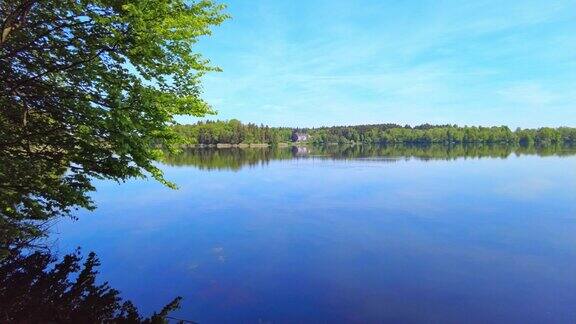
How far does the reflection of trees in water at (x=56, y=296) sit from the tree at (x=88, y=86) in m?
2.64

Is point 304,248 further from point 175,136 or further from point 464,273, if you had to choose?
point 175,136

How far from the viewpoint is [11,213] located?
13.6 metres

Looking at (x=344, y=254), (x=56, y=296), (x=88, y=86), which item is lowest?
(x=344, y=254)

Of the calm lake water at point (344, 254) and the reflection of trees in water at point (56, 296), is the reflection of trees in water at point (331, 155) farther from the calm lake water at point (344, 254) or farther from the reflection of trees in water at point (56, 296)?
the reflection of trees in water at point (56, 296)

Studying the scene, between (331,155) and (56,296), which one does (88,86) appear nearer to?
(56,296)

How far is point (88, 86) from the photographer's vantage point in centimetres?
1237

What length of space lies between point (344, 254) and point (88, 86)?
1387 cm

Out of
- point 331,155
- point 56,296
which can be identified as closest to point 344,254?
point 56,296

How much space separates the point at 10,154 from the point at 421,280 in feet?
51.5

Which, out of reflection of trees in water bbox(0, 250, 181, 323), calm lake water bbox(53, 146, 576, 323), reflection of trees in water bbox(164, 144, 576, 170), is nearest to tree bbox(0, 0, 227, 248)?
reflection of trees in water bbox(0, 250, 181, 323)

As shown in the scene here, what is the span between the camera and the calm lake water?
1439 centimetres

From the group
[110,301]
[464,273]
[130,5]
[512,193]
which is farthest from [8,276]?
[512,193]

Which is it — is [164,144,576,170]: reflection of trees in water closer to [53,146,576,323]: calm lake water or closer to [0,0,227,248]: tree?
[53,146,576,323]: calm lake water

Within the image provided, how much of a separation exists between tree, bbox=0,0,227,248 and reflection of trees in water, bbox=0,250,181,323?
264cm
